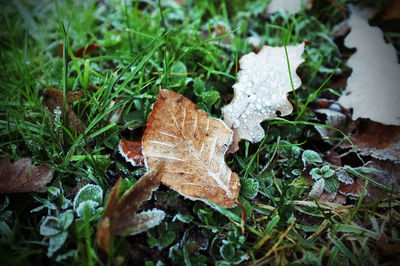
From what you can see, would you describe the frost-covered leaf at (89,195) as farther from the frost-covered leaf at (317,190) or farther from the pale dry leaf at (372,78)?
the pale dry leaf at (372,78)

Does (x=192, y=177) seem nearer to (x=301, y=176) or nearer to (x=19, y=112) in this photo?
(x=301, y=176)

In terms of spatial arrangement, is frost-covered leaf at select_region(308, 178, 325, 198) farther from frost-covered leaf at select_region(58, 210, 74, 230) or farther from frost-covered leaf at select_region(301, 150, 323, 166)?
frost-covered leaf at select_region(58, 210, 74, 230)

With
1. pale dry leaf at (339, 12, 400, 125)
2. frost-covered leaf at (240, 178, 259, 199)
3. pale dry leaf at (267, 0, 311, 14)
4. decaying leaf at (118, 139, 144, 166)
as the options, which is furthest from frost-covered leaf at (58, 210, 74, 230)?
pale dry leaf at (267, 0, 311, 14)

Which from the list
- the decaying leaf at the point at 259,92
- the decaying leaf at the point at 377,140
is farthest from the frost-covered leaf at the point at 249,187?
the decaying leaf at the point at 377,140

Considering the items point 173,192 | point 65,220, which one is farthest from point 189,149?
point 65,220

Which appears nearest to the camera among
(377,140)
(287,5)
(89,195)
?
(89,195)

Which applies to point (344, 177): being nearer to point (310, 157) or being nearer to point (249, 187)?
point (310, 157)

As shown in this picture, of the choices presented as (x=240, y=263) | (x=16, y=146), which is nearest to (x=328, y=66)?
(x=240, y=263)
